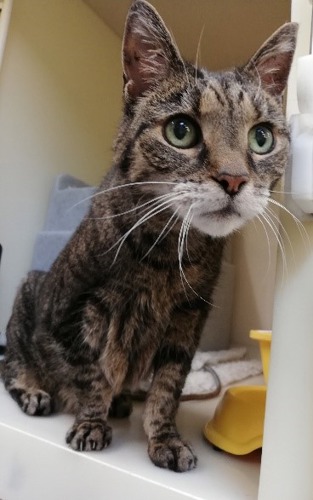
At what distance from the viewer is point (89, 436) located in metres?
0.65

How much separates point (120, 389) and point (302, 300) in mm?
392

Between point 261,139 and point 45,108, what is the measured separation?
0.79m

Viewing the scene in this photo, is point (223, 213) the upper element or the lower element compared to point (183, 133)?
lower

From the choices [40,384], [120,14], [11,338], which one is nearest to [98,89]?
[120,14]

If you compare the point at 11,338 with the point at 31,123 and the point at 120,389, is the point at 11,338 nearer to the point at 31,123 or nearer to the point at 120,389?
the point at 120,389

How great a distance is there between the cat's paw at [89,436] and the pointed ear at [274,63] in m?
0.54

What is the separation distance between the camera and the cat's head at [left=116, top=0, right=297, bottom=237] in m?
0.58

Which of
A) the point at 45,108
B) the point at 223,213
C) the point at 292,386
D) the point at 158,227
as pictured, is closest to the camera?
the point at 292,386

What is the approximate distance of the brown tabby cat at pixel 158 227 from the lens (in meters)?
0.60

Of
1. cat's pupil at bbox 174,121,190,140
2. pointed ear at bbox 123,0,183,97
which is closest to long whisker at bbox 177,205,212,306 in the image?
cat's pupil at bbox 174,121,190,140

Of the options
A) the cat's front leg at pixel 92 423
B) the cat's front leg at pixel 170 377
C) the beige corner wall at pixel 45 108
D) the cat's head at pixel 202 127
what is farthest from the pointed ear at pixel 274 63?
the beige corner wall at pixel 45 108

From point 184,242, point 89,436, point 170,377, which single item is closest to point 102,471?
point 89,436

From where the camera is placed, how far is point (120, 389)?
2.49ft

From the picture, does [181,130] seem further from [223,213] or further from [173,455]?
[173,455]
